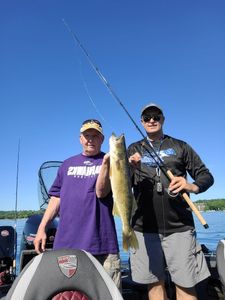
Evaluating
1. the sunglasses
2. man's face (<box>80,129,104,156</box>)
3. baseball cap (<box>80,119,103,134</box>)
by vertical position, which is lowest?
man's face (<box>80,129,104,156</box>)

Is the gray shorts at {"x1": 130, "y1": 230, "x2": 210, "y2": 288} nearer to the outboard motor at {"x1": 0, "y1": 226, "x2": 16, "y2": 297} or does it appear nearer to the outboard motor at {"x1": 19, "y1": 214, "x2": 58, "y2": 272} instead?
the outboard motor at {"x1": 19, "y1": 214, "x2": 58, "y2": 272}

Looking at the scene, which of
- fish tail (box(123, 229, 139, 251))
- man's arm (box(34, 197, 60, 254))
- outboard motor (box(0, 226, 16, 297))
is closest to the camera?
fish tail (box(123, 229, 139, 251))

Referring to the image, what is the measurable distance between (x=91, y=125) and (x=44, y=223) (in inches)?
47.0

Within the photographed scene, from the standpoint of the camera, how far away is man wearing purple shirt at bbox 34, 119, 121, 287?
390 centimetres

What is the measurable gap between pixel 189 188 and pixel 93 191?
1010 millimetres

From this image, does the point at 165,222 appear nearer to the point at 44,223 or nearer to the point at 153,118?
the point at 153,118

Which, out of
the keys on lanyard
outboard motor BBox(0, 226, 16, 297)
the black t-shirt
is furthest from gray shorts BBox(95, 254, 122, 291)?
outboard motor BBox(0, 226, 16, 297)

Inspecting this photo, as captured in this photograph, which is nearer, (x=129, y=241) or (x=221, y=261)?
(x=221, y=261)

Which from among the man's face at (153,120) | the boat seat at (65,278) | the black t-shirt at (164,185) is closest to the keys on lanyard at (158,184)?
the black t-shirt at (164,185)

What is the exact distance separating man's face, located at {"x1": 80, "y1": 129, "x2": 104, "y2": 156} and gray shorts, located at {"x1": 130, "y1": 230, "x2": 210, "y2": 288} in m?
1.06

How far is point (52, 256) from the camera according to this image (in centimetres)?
295

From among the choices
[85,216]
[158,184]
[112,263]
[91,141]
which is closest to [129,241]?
[112,263]

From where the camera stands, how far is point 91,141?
170 inches

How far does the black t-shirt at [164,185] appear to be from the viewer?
4379 millimetres
